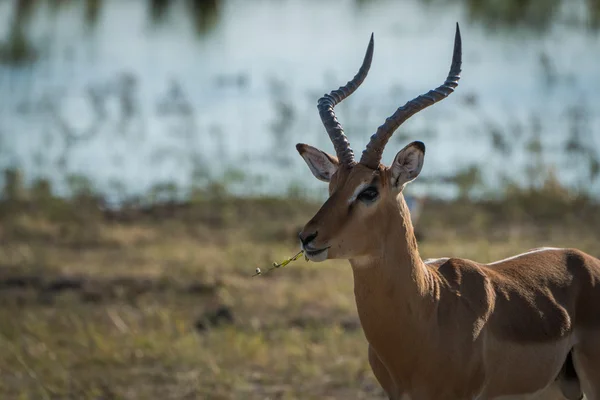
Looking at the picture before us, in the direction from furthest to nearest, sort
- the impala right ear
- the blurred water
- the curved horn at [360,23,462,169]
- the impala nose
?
1. the blurred water
2. the impala right ear
3. the curved horn at [360,23,462,169]
4. the impala nose

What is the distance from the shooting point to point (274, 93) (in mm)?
17000

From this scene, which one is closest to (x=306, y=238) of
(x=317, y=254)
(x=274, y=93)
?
(x=317, y=254)

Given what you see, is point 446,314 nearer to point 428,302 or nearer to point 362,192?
point 428,302

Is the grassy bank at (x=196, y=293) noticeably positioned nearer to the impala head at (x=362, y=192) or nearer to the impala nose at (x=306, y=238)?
the impala head at (x=362, y=192)

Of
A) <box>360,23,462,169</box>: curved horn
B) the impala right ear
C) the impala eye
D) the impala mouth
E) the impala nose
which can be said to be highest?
<box>360,23,462,169</box>: curved horn

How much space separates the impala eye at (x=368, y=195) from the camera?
18.6 ft

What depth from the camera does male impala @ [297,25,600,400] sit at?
18.6 ft

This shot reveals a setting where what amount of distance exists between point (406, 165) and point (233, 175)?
28.6 ft

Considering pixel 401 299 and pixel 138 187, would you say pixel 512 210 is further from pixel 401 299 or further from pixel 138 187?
pixel 401 299

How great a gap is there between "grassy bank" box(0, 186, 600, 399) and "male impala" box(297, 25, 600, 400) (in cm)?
225

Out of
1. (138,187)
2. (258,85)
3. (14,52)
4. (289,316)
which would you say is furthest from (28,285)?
(14,52)

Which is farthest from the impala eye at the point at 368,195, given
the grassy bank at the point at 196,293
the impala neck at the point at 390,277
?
the grassy bank at the point at 196,293

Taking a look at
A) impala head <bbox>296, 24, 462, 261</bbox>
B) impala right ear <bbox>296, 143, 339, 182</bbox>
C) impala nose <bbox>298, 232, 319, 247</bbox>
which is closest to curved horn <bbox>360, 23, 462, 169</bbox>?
impala head <bbox>296, 24, 462, 261</bbox>

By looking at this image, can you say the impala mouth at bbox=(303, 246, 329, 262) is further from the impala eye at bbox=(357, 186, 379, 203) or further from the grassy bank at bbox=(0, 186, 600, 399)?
the grassy bank at bbox=(0, 186, 600, 399)
